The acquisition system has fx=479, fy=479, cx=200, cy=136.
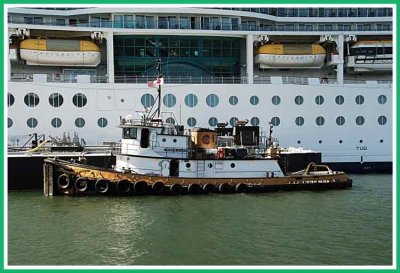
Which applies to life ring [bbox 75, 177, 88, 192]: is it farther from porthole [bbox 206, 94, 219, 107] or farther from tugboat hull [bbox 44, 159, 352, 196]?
porthole [bbox 206, 94, 219, 107]

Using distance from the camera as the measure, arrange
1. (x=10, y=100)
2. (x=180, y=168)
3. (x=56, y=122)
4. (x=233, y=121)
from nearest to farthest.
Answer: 1. (x=180, y=168)
2. (x=10, y=100)
3. (x=56, y=122)
4. (x=233, y=121)

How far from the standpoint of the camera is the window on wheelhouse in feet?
63.4

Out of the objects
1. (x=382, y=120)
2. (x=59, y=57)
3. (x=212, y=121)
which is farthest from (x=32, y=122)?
(x=382, y=120)

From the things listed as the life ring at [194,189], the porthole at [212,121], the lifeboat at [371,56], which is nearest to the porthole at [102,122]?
the porthole at [212,121]

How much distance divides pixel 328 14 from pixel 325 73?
349 centimetres

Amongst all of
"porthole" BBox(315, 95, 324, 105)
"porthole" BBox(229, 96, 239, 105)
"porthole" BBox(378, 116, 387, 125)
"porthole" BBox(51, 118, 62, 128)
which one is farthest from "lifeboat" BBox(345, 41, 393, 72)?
"porthole" BBox(51, 118, 62, 128)

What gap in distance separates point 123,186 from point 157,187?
1.31m

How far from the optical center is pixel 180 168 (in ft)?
64.3

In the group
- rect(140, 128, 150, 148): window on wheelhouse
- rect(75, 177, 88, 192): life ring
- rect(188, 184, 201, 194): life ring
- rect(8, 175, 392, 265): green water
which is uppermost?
rect(140, 128, 150, 148): window on wheelhouse

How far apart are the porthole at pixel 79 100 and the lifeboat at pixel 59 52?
A: 2.94m

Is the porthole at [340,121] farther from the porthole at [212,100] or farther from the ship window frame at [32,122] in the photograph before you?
the ship window frame at [32,122]

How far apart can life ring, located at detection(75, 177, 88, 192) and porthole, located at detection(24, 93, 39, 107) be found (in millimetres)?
6131

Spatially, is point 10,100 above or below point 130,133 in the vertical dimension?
above

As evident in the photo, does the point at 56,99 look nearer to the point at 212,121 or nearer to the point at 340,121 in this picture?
the point at 212,121
